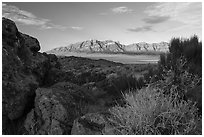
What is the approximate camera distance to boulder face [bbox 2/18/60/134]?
19.0 ft

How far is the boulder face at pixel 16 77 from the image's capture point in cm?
579

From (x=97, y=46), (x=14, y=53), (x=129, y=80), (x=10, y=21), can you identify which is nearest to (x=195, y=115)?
(x=129, y=80)

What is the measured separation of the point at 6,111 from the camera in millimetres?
5812

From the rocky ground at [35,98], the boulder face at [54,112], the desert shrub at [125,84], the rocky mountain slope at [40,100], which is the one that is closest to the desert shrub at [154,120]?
the rocky mountain slope at [40,100]

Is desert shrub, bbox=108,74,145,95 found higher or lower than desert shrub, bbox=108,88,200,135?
higher

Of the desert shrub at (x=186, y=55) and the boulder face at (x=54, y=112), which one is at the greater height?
the desert shrub at (x=186, y=55)

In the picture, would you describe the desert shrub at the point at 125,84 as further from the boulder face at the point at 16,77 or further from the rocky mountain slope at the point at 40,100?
the boulder face at the point at 16,77

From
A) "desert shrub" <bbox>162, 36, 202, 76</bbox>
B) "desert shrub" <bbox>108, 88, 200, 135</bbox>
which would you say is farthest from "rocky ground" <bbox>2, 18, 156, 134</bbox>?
"desert shrub" <bbox>162, 36, 202, 76</bbox>

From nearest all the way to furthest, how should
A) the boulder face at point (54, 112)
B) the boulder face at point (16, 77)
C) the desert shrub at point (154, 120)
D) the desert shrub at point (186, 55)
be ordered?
the desert shrub at point (154, 120), the boulder face at point (54, 112), the boulder face at point (16, 77), the desert shrub at point (186, 55)

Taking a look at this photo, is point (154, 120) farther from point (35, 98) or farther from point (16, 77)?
point (16, 77)

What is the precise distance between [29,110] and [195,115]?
11.9 feet

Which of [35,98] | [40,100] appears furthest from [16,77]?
[40,100]

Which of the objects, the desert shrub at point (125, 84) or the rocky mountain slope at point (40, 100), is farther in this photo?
the desert shrub at point (125, 84)

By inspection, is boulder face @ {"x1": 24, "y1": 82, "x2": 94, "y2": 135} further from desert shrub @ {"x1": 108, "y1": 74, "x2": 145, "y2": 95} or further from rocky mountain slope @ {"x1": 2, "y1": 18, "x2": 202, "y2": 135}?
desert shrub @ {"x1": 108, "y1": 74, "x2": 145, "y2": 95}
